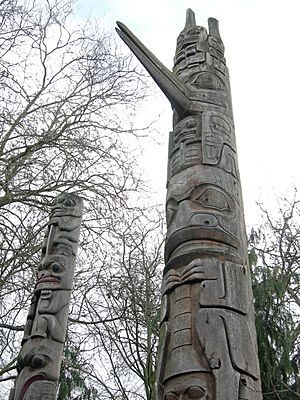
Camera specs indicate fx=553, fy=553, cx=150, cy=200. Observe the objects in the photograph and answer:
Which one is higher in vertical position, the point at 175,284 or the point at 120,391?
the point at 120,391

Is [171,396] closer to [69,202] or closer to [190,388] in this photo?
[190,388]

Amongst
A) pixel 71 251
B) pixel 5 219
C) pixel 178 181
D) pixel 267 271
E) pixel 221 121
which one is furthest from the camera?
pixel 267 271

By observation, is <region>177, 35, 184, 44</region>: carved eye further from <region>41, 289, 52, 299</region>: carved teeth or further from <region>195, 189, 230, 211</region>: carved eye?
<region>41, 289, 52, 299</region>: carved teeth

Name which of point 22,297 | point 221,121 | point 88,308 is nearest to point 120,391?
point 88,308

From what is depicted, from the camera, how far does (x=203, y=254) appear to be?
3.21 metres

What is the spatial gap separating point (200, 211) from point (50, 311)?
7.59ft

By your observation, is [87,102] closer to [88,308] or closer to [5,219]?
[5,219]

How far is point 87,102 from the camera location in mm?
8688

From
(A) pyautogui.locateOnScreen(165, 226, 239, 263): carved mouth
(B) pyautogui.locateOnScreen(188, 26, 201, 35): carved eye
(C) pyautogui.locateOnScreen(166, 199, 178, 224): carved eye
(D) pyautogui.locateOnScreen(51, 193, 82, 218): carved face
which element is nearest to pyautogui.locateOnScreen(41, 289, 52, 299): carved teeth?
(D) pyautogui.locateOnScreen(51, 193, 82, 218): carved face

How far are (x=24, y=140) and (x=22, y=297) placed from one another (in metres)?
2.22

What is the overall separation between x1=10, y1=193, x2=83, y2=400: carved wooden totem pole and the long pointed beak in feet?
7.07

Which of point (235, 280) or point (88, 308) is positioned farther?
point (88, 308)

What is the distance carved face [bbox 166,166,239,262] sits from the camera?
334 cm

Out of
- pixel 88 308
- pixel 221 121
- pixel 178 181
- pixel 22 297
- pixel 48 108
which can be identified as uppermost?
pixel 48 108
